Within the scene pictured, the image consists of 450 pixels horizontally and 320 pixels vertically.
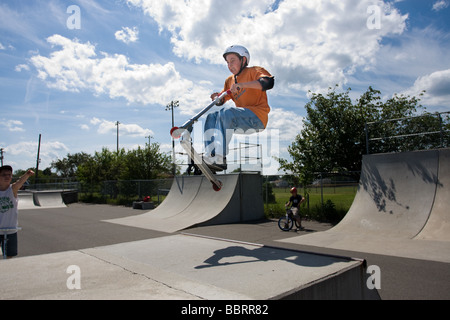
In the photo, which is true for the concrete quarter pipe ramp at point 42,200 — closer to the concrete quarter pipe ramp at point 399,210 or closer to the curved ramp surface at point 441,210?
the concrete quarter pipe ramp at point 399,210

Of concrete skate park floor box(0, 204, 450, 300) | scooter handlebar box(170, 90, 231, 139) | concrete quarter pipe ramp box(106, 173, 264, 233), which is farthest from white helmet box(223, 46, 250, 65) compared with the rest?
concrete quarter pipe ramp box(106, 173, 264, 233)

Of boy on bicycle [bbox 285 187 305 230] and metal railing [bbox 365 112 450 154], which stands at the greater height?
metal railing [bbox 365 112 450 154]

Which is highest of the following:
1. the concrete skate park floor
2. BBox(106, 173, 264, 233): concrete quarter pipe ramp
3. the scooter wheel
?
the scooter wheel

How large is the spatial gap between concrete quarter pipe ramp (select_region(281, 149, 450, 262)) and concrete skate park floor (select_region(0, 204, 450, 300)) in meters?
0.79

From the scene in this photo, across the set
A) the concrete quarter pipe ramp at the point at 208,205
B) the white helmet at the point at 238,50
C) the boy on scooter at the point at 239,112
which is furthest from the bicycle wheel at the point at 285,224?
the white helmet at the point at 238,50

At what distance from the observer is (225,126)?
543cm

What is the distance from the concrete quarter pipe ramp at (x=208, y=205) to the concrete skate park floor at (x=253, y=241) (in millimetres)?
796

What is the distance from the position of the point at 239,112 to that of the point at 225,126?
Answer: 0.36 m

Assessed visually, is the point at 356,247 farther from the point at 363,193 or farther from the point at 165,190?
the point at 165,190

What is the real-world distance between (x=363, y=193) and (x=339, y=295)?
24.7ft

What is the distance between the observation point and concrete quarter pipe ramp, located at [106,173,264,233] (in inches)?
472

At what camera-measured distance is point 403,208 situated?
9.18 m

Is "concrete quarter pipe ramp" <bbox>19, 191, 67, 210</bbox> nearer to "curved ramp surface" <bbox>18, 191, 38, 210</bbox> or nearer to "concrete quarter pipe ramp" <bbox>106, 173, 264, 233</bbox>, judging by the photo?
"curved ramp surface" <bbox>18, 191, 38, 210</bbox>
